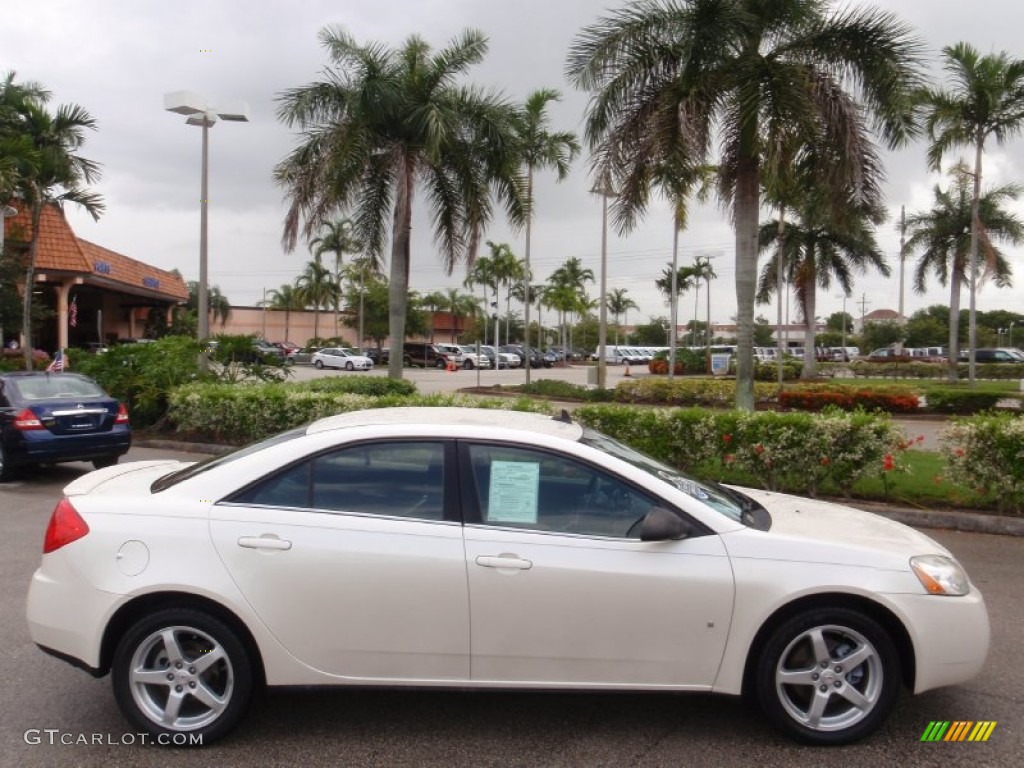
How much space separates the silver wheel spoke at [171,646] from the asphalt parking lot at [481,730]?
0.40 meters

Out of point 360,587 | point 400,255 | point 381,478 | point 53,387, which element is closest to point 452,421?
point 381,478

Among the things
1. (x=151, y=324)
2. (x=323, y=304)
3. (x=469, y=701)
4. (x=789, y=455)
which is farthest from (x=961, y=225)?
→ (x=323, y=304)

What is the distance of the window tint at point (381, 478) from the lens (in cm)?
362

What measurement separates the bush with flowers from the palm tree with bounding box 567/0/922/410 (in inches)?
213

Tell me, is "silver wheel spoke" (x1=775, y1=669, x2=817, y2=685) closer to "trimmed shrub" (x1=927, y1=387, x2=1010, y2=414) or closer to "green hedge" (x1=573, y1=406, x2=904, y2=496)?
"green hedge" (x1=573, y1=406, x2=904, y2=496)

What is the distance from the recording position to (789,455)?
869cm

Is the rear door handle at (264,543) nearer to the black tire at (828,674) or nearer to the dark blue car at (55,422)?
the black tire at (828,674)

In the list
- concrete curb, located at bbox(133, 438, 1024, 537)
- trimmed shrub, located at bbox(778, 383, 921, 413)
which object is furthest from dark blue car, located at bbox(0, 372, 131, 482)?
trimmed shrub, located at bbox(778, 383, 921, 413)

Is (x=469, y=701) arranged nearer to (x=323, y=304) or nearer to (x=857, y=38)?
(x=857, y=38)

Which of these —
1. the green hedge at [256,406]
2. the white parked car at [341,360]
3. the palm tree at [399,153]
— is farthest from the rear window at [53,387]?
the white parked car at [341,360]

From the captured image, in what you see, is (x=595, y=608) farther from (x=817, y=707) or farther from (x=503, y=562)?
(x=817, y=707)

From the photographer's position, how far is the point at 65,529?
3641 millimetres

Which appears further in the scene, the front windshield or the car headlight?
the front windshield

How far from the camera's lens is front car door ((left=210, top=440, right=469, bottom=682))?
343cm
